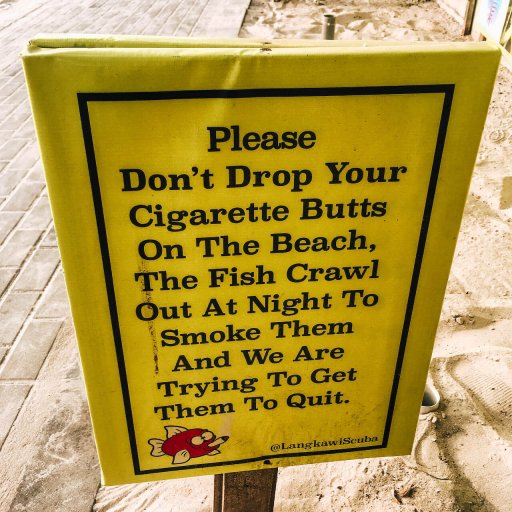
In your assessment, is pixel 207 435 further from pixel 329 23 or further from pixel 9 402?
pixel 329 23

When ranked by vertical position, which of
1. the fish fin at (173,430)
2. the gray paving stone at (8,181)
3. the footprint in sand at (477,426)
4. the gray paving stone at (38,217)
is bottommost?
the gray paving stone at (38,217)

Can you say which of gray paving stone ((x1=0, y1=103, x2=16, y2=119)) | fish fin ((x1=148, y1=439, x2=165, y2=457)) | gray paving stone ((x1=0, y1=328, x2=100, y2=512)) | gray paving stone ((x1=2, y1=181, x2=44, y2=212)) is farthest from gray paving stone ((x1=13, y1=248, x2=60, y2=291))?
gray paving stone ((x1=0, y1=103, x2=16, y2=119))

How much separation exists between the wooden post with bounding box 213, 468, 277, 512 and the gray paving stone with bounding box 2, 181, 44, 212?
373cm

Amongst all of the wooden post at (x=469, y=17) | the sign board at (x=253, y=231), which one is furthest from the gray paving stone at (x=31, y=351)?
the wooden post at (x=469, y=17)

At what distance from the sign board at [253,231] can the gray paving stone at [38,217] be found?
3.48m

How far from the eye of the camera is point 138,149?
1062mm

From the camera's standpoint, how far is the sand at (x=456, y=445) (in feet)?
7.98

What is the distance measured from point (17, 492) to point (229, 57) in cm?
239

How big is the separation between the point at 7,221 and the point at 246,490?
12.1 feet

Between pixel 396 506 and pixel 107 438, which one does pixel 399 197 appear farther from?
pixel 396 506

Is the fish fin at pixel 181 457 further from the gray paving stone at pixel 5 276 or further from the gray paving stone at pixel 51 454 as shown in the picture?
the gray paving stone at pixel 5 276

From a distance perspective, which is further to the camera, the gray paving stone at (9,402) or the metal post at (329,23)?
the metal post at (329,23)

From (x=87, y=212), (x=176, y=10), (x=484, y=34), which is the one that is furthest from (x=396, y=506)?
(x=176, y=10)

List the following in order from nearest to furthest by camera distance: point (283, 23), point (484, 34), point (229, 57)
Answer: point (229, 57), point (484, 34), point (283, 23)
